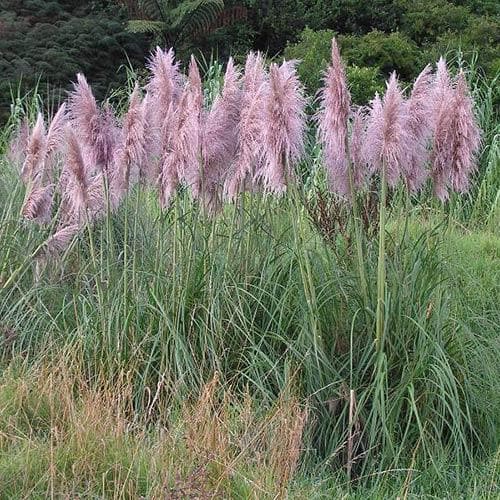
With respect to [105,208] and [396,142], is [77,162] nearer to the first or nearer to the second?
[105,208]

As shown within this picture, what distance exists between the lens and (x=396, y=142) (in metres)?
4.77

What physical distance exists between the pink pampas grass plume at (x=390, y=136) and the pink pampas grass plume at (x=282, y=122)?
15.3 inches

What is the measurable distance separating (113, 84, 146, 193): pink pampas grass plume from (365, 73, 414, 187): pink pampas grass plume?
4.33ft

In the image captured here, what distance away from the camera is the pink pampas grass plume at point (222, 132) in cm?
511

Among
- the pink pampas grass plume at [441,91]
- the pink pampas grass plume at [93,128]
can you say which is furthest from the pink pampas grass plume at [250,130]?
the pink pampas grass plume at [441,91]

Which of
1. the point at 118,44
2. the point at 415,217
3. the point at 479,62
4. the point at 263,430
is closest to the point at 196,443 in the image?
the point at 263,430

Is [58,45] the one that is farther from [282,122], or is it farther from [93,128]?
[282,122]

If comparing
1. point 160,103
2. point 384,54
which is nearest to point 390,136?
point 160,103

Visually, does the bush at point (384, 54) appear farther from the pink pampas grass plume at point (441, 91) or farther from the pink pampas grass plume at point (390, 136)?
Result: the pink pampas grass plume at point (390, 136)

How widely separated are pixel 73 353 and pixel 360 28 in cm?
1576

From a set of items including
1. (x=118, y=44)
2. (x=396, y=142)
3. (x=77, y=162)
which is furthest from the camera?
(x=118, y=44)

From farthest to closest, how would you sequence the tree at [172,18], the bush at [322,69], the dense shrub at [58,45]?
the tree at [172,18], the dense shrub at [58,45], the bush at [322,69]

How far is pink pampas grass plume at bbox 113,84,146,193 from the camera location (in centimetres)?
534

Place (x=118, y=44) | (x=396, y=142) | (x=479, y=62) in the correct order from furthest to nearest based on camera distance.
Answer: (x=118, y=44), (x=479, y=62), (x=396, y=142)
